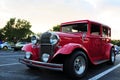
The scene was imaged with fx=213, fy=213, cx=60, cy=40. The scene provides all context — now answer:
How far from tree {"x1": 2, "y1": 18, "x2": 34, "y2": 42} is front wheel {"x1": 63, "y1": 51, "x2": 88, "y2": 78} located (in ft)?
200

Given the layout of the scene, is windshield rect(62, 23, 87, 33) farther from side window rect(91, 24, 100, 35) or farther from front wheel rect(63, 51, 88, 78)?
front wheel rect(63, 51, 88, 78)

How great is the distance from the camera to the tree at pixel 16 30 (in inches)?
2650

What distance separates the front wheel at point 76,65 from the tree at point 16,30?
60.9m

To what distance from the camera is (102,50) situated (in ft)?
31.1

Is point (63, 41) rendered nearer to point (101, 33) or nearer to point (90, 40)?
point (90, 40)

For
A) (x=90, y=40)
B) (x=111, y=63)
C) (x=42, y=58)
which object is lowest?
(x=111, y=63)

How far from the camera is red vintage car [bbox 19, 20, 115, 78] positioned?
6582 millimetres

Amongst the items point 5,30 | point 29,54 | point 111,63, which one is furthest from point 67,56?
point 5,30

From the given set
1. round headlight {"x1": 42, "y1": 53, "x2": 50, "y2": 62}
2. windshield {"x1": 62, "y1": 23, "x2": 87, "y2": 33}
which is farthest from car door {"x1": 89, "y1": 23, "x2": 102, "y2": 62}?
round headlight {"x1": 42, "y1": 53, "x2": 50, "y2": 62}

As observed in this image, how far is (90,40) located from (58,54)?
213cm

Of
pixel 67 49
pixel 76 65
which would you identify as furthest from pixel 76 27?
pixel 67 49

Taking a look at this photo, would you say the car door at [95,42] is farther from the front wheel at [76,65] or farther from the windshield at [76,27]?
the front wheel at [76,65]

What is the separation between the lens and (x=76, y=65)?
22.8ft

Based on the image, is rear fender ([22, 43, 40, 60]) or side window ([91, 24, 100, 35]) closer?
rear fender ([22, 43, 40, 60])
